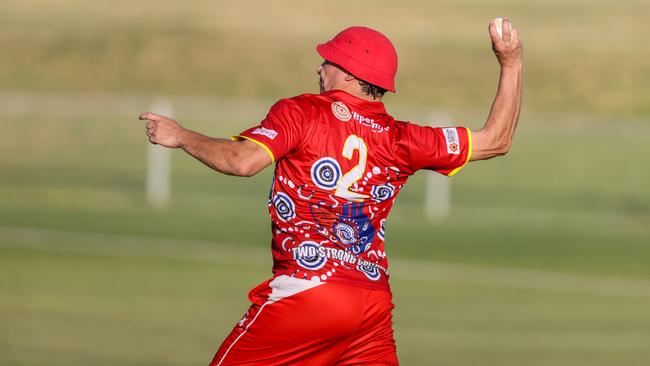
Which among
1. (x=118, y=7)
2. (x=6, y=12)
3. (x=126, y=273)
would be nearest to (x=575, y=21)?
(x=118, y=7)

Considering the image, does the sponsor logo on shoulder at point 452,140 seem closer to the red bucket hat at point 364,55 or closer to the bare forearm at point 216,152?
the red bucket hat at point 364,55

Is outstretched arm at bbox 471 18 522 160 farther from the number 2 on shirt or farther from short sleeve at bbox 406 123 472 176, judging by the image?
the number 2 on shirt

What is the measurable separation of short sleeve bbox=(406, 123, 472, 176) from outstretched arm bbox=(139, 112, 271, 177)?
2.73 ft

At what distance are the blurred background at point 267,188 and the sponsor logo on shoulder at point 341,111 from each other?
195 inches

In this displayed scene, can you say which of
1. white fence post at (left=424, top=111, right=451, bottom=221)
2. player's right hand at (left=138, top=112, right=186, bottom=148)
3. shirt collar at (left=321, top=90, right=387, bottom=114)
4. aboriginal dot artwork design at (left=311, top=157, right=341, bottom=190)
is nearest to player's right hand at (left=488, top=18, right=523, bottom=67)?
shirt collar at (left=321, top=90, right=387, bottom=114)

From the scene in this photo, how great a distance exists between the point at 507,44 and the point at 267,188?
61.5ft

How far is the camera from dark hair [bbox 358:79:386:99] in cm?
677

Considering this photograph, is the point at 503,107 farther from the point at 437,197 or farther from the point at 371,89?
the point at 437,197

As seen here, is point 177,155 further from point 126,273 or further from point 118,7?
point 118,7

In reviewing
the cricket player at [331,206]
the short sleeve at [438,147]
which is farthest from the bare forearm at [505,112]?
the cricket player at [331,206]

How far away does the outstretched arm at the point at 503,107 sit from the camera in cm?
708

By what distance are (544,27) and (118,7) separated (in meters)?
14.8

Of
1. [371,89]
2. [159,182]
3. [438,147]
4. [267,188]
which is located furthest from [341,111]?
[267,188]

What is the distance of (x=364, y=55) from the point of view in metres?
6.71
